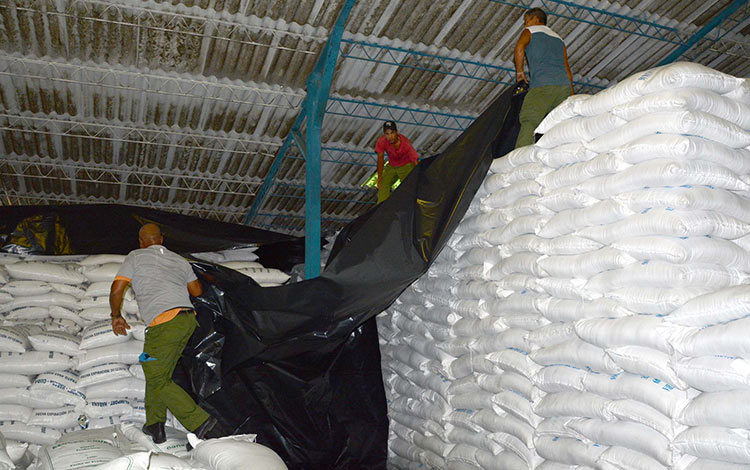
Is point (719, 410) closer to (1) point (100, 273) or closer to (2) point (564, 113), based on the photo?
(2) point (564, 113)

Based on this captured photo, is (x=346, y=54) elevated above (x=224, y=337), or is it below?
above

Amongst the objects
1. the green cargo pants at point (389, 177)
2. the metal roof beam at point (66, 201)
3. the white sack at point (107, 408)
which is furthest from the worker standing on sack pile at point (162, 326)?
the metal roof beam at point (66, 201)

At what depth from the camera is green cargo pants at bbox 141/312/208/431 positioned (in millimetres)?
3857

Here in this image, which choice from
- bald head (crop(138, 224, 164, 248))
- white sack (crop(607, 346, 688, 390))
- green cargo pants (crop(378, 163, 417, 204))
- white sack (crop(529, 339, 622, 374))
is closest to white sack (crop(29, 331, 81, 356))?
bald head (crop(138, 224, 164, 248))

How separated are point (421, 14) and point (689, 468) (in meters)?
5.14

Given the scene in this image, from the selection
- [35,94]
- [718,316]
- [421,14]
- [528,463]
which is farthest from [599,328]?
[35,94]

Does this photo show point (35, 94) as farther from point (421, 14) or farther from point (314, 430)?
point (314, 430)

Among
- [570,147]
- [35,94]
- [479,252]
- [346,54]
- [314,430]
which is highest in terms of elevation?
[346,54]

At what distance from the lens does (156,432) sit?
388 centimetres

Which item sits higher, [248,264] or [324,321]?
[248,264]

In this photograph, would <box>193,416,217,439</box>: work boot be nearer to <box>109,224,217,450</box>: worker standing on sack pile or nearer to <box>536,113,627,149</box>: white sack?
<box>109,224,217,450</box>: worker standing on sack pile

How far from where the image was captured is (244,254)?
19.0 feet

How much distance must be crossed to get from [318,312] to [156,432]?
3.96 ft

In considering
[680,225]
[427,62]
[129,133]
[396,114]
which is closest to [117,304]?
[680,225]
